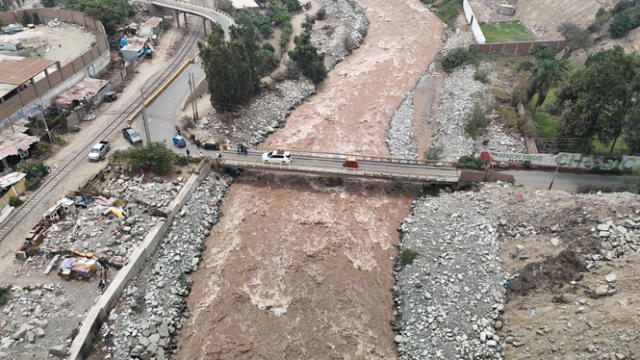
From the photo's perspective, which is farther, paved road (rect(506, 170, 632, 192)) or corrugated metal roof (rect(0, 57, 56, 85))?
corrugated metal roof (rect(0, 57, 56, 85))

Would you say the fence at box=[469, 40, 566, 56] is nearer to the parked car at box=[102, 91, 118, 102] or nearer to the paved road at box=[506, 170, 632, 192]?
the paved road at box=[506, 170, 632, 192]

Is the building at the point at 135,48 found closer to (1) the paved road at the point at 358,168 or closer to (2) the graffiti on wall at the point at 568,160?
(1) the paved road at the point at 358,168

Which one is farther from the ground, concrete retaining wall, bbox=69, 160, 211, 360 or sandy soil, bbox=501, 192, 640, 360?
sandy soil, bbox=501, 192, 640, 360

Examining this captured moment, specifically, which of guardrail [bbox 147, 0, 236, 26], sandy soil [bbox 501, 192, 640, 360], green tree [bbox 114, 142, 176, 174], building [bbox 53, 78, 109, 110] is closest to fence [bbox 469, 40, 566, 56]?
guardrail [bbox 147, 0, 236, 26]

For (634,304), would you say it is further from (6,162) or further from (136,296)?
(6,162)

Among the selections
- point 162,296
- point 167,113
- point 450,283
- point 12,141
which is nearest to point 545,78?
point 450,283

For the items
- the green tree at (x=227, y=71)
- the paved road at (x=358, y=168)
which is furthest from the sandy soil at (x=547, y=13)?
the green tree at (x=227, y=71)

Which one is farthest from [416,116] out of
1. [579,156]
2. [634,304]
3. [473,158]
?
[634,304]
